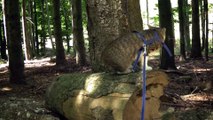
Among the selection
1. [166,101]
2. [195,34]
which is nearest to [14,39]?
[166,101]

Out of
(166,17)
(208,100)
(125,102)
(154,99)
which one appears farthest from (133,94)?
(166,17)

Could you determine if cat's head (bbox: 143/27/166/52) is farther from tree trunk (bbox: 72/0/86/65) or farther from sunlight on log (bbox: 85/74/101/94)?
tree trunk (bbox: 72/0/86/65)

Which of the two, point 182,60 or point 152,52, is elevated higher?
point 152,52

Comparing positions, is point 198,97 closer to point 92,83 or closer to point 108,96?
point 92,83

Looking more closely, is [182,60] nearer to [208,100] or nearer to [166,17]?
[166,17]

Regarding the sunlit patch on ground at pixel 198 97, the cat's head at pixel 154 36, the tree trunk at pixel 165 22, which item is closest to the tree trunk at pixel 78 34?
the tree trunk at pixel 165 22

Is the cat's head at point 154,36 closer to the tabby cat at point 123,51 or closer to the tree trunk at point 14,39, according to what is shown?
the tabby cat at point 123,51

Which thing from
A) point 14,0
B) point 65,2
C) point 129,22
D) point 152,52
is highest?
point 65,2

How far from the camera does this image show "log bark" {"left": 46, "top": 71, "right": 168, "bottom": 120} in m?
4.44

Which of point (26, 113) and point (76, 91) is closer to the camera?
point (76, 91)

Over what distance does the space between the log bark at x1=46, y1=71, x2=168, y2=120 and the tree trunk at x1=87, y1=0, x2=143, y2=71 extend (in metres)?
0.69

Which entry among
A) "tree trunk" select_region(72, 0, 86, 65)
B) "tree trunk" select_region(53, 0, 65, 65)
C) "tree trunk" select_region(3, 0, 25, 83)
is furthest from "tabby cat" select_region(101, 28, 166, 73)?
"tree trunk" select_region(53, 0, 65, 65)

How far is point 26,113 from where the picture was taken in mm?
6148

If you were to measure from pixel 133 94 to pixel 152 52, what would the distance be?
1567mm
